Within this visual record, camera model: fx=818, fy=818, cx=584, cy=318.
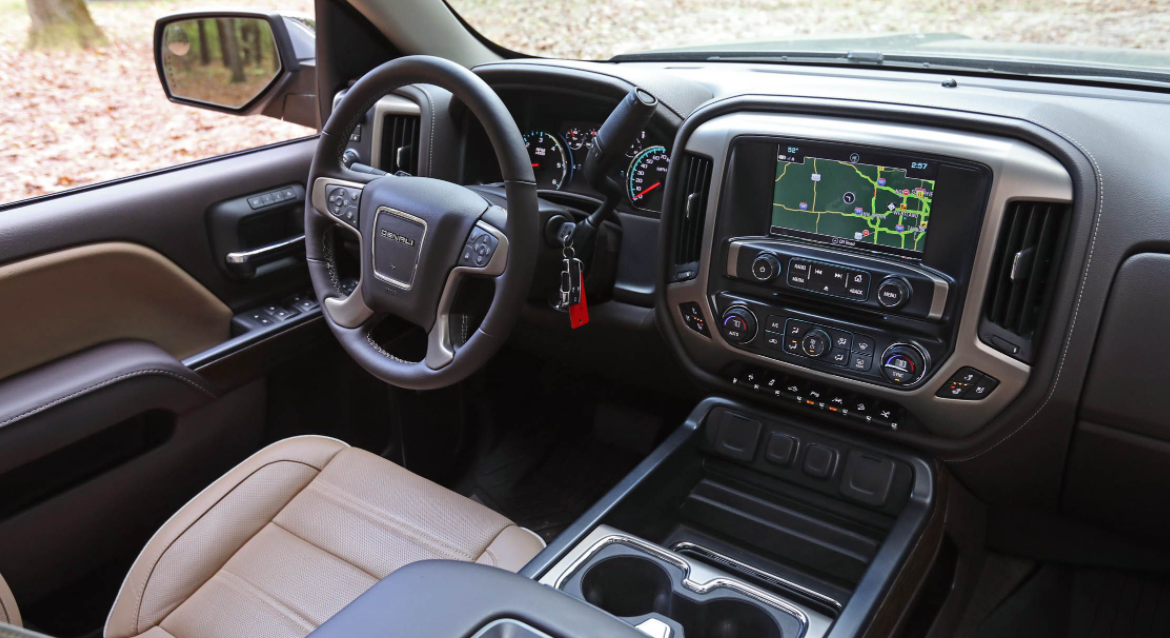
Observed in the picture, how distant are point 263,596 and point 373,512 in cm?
23

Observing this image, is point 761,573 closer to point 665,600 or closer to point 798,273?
point 665,600

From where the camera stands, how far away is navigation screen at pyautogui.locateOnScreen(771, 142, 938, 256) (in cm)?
133

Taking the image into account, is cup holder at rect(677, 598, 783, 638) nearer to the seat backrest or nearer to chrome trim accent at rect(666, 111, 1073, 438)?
chrome trim accent at rect(666, 111, 1073, 438)

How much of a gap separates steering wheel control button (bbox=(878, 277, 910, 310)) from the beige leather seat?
0.73 m

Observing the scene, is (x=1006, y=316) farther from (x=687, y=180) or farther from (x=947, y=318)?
(x=687, y=180)

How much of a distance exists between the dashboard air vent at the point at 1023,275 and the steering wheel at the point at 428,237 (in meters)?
0.75

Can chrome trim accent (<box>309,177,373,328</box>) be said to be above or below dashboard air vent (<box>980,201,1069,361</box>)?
below

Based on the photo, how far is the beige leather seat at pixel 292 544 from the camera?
130 cm

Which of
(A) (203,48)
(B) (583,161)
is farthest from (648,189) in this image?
(A) (203,48)

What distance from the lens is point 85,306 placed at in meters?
1.72

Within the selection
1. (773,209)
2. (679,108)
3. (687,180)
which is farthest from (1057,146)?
(679,108)

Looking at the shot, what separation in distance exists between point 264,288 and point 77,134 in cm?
60

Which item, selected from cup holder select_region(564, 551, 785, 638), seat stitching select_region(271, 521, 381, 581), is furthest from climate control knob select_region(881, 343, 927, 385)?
seat stitching select_region(271, 521, 381, 581)

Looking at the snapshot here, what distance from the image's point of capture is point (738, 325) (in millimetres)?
1550
